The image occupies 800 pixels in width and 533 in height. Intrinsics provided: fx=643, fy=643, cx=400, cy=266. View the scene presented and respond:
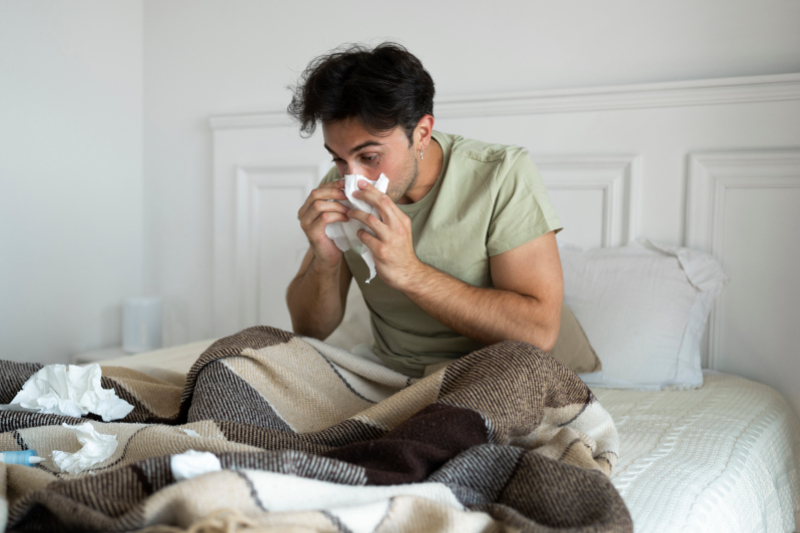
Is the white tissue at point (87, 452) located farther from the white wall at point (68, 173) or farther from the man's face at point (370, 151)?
the white wall at point (68, 173)

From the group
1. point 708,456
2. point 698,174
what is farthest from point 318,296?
point 698,174

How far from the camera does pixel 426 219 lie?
127cm

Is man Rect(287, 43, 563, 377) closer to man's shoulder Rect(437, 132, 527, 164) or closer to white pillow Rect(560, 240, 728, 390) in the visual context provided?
man's shoulder Rect(437, 132, 527, 164)

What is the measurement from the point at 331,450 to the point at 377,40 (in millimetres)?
1635

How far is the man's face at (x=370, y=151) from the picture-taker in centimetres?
114

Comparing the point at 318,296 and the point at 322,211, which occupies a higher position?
the point at 322,211

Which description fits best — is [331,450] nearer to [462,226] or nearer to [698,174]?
[462,226]

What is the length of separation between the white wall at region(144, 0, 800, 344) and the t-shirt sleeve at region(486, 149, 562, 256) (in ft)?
1.92

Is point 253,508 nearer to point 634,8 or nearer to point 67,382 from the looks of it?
point 67,382

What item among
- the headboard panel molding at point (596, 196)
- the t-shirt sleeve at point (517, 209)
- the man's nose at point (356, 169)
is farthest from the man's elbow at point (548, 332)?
the headboard panel molding at point (596, 196)

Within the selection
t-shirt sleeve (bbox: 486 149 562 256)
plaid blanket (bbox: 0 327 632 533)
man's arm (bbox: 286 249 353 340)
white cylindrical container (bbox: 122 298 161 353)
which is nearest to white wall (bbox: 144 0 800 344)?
white cylindrical container (bbox: 122 298 161 353)

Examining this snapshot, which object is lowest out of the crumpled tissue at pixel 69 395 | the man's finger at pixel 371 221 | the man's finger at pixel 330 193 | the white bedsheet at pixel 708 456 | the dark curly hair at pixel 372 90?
the white bedsheet at pixel 708 456

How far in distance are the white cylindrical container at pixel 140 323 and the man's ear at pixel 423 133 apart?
4.79ft

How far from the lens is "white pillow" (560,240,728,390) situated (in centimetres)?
144
